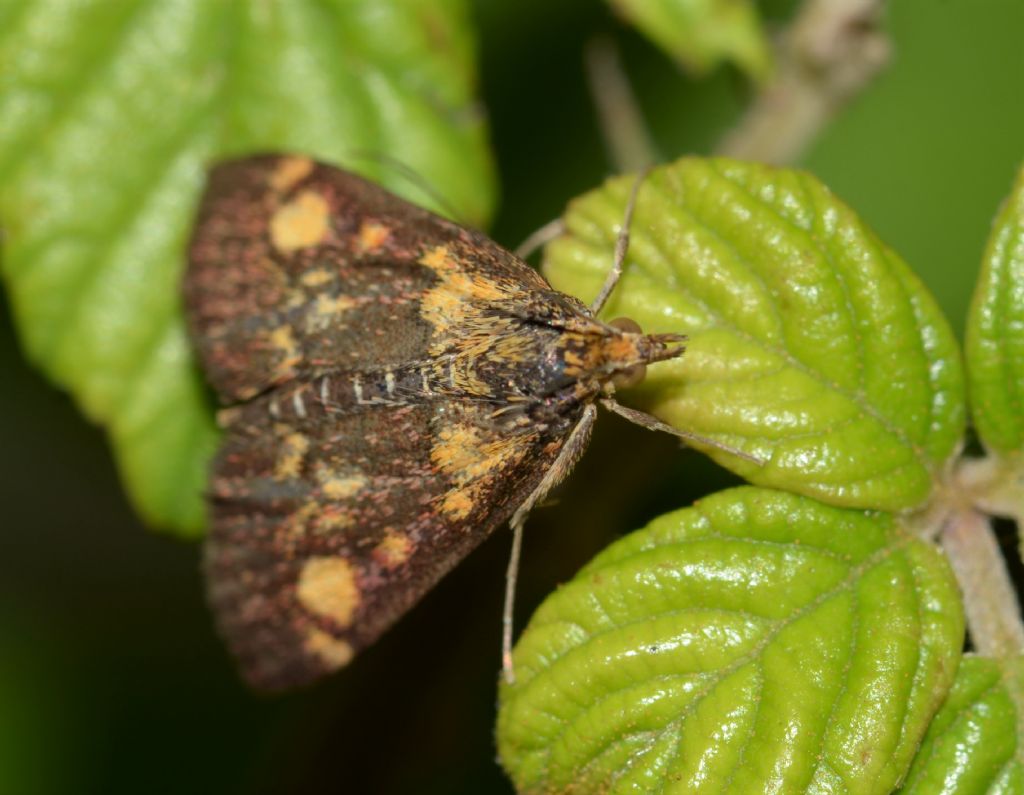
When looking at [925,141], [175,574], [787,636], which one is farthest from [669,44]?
[175,574]

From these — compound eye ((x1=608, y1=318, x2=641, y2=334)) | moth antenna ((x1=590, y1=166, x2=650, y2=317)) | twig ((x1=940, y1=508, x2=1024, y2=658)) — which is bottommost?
compound eye ((x1=608, y1=318, x2=641, y2=334))

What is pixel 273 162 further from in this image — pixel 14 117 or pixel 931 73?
pixel 931 73

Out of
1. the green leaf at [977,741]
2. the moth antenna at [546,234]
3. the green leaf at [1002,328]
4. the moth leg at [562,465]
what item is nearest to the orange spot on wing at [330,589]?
the moth leg at [562,465]

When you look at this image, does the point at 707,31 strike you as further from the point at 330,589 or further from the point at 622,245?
the point at 330,589

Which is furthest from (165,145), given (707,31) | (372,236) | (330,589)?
(707,31)

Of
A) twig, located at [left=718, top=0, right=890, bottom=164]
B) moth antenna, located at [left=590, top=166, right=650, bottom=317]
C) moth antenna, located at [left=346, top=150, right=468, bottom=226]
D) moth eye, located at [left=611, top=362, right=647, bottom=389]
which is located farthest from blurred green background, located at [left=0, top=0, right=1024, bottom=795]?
moth antenna, located at [left=590, top=166, right=650, bottom=317]

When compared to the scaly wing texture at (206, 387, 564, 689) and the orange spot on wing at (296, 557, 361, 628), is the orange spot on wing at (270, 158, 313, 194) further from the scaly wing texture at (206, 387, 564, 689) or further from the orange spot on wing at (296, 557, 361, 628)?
the orange spot on wing at (296, 557, 361, 628)
